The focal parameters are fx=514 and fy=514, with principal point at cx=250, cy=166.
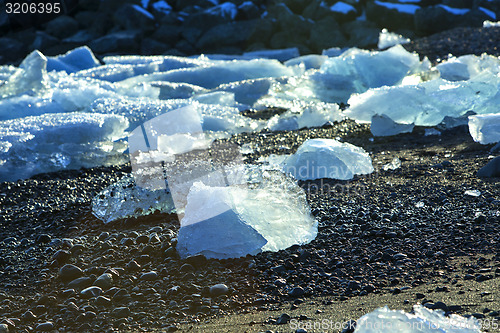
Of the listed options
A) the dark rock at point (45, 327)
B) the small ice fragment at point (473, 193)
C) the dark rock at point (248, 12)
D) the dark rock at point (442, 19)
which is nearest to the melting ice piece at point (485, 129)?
the small ice fragment at point (473, 193)

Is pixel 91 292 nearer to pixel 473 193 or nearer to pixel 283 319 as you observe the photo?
pixel 283 319

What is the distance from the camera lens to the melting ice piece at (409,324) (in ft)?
5.05

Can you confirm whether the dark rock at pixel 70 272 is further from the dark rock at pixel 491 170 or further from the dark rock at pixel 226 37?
the dark rock at pixel 226 37

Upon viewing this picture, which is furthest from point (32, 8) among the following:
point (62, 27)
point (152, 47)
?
point (152, 47)

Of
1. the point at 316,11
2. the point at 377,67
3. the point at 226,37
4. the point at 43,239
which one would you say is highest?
the point at 43,239

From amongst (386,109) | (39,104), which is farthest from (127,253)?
(39,104)

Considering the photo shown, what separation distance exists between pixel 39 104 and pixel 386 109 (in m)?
3.78

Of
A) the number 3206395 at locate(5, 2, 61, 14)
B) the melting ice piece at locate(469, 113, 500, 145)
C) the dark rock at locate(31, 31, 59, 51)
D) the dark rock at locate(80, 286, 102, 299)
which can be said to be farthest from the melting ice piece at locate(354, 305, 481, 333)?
the number 3206395 at locate(5, 2, 61, 14)

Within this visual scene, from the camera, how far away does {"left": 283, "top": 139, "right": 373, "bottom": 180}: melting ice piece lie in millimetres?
3467

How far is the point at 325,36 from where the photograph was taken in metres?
13.0

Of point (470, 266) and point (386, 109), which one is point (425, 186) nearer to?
point (470, 266)

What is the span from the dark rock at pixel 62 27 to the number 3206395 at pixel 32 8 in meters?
0.99

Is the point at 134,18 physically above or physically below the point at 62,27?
above

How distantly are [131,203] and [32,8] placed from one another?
14.7 m
